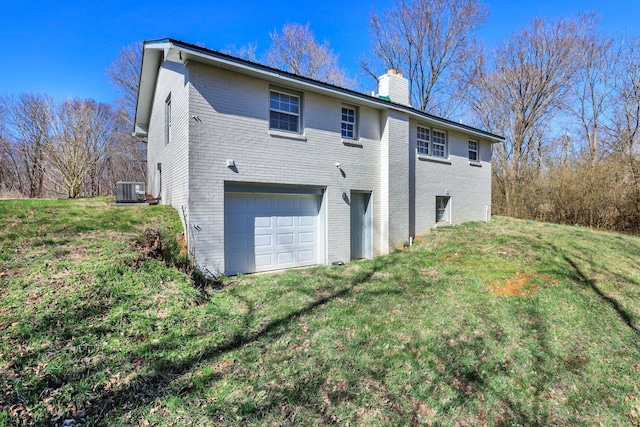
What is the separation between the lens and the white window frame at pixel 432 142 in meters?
12.7

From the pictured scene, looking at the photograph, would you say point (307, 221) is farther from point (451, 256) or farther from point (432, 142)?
point (432, 142)

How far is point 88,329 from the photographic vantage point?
4.32 metres

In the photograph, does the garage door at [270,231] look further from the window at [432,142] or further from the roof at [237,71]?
the window at [432,142]

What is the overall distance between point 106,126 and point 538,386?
34661 millimetres

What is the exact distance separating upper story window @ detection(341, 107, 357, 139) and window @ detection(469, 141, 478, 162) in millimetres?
7785

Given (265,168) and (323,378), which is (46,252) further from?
(323,378)

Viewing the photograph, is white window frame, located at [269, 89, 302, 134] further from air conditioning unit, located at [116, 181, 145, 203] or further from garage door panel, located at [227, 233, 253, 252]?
air conditioning unit, located at [116, 181, 145, 203]

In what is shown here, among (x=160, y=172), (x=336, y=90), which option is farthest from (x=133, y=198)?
(x=336, y=90)

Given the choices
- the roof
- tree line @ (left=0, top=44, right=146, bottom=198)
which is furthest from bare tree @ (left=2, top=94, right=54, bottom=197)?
the roof

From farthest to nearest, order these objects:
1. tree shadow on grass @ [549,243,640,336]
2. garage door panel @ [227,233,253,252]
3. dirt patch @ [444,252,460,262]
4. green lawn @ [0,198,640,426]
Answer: dirt patch @ [444,252,460,262]
garage door panel @ [227,233,253,252]
tree shadow on grass @ [549,243,640,336]
green lawn @ [0,198,640,426]

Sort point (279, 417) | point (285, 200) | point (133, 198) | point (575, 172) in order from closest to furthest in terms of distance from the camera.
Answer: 1. point (279, 417)
2. point (285, 200)
3. point (133, 198)
4. point (575, 172)

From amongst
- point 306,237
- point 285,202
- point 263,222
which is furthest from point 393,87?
point 263,222

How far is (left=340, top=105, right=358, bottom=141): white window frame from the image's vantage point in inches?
406

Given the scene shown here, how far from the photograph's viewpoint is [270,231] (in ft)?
28.6
